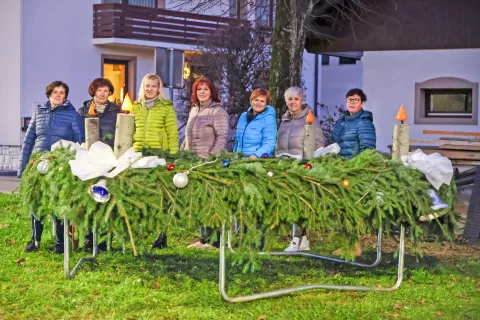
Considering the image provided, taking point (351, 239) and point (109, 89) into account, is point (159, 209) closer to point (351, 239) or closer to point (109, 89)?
point (351, 239)

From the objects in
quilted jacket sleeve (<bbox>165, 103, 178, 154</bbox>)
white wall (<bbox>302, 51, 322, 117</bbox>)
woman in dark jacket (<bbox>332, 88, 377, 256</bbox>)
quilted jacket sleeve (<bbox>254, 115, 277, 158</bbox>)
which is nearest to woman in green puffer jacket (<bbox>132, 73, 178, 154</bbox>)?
quilted jacket sleeve (<bbox>165, 103, 178, 154</bbox>)

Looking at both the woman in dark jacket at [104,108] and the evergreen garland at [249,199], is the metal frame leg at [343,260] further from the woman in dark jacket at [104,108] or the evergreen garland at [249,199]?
the woman in dark jacket at [104,108]

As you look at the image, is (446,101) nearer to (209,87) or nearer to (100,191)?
(209,87)

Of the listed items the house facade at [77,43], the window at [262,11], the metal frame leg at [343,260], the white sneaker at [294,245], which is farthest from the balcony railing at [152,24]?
→ the metal frame leg at [343,260]

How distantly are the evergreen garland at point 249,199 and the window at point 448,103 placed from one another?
7.95 metres

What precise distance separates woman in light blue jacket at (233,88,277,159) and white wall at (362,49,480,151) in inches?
259

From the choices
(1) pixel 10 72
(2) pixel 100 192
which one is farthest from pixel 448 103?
(1) pixel 10 72

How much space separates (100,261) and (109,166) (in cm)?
209

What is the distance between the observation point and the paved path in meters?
17.1

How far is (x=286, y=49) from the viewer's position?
40.3 feet

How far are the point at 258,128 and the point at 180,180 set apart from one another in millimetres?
2283

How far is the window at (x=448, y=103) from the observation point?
48.3ft

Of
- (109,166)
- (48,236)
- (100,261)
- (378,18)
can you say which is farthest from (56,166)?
(378,18)

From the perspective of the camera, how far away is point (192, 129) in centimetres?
902
